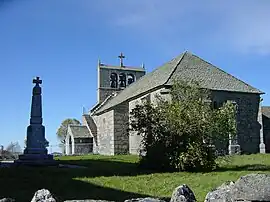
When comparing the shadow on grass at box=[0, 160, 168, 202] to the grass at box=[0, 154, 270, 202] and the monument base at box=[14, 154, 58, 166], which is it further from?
the monument base at box=[14, 154, 58, 166]

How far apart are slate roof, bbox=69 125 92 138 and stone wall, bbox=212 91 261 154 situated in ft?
60.5

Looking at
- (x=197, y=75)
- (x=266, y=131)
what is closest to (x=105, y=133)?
(x=197, y=75)

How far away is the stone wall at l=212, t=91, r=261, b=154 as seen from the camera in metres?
30.8

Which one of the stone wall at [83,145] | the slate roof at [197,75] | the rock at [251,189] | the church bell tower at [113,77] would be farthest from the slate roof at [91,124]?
the rock at [251,189]

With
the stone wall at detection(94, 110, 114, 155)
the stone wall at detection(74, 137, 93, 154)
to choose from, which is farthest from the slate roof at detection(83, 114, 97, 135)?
the stone wall at detection(94, 110, 114, 155)

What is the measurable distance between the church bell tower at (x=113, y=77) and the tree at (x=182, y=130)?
104 feet

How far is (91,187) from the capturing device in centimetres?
1027

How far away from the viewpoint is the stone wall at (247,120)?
30828mm

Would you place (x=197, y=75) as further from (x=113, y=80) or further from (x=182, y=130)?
(x=113, y=80)

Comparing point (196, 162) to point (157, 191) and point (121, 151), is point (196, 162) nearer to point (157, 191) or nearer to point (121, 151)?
point (157, 191)

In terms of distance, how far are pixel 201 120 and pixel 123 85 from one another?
34650 mm

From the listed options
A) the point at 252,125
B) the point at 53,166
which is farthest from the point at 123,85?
the point at 53,166

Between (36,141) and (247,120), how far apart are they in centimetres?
1998

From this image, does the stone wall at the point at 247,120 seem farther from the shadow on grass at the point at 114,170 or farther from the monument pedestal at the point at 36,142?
the monument pedestal at the point at 36,142
